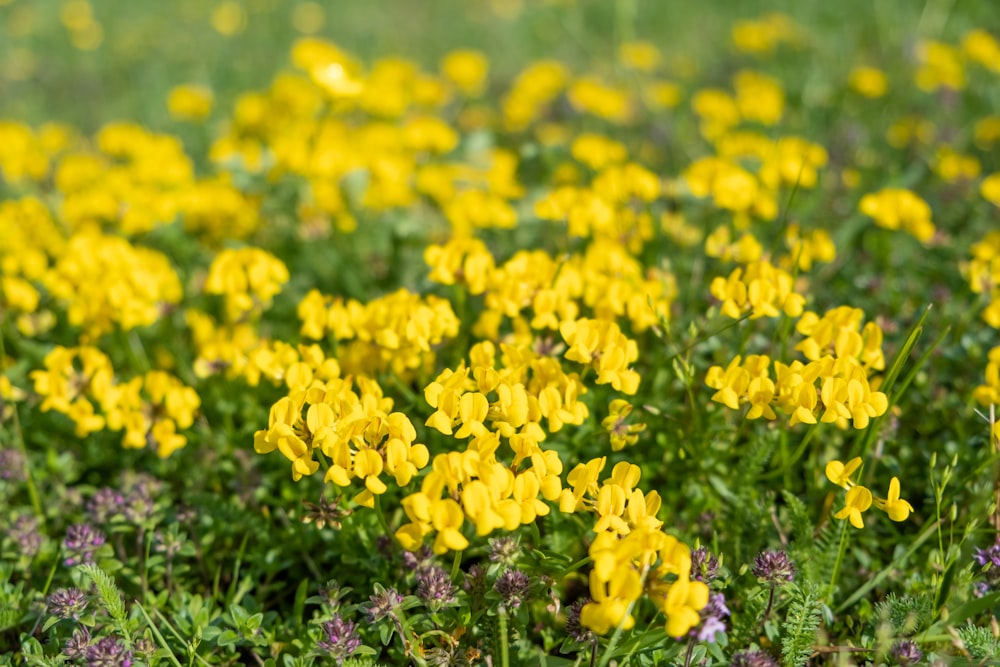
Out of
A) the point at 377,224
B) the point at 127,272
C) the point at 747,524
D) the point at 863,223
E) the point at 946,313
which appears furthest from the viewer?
the point at 377,224

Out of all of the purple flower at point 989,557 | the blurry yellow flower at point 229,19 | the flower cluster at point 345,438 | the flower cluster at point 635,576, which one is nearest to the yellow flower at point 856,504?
the purple flower at point 989,557

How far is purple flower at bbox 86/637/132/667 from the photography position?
2.07 metres

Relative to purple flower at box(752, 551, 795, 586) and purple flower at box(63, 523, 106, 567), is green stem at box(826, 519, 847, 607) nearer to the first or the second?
purple flower at box(752, 551, 795, 586)

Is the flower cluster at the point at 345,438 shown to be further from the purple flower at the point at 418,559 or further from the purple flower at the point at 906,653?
the purple flower at the point at 906,653

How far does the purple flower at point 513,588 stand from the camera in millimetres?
2061

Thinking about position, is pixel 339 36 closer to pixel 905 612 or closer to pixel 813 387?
pixel 813 387

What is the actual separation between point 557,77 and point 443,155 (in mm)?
993

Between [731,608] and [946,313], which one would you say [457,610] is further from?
[946,313]

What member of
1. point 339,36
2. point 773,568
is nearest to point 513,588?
point 773,568

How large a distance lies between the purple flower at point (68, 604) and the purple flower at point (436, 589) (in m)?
0.92

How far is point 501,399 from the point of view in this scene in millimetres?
2098

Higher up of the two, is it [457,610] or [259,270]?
[259,270]

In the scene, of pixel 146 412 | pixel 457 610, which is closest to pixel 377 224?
pixel 146 412

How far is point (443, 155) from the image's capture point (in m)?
5.89
